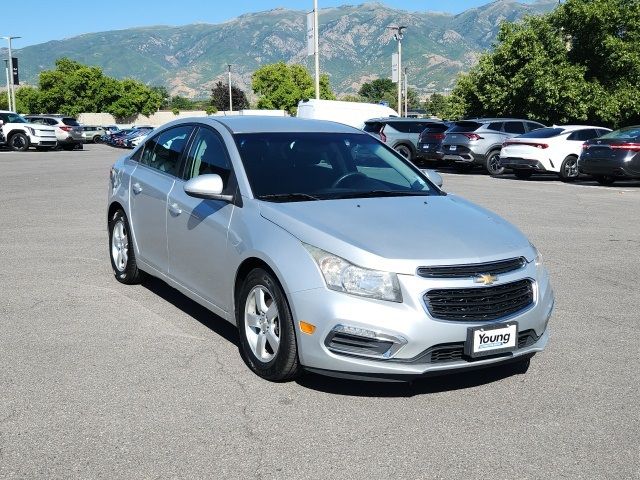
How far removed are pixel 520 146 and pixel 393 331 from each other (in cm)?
1764

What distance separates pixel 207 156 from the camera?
5.80 m

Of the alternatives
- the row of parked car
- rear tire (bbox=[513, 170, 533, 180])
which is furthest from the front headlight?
rear tire (bbox=[513, 170, 533, 180])

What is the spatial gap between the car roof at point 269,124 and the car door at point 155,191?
0.86 ft

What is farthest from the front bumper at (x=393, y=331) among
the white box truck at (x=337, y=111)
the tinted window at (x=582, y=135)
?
the white box truck at (x=337, y=111)

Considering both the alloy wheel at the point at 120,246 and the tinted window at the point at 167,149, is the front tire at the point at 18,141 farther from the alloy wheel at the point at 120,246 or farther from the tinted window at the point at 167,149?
the tinted window at the point at 167,149

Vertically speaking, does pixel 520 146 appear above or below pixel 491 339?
above

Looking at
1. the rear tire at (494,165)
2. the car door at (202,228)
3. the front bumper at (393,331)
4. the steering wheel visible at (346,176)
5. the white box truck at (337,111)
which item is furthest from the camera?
the white box truck at (337,111)

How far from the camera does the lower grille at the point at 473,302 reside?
4.20 meters

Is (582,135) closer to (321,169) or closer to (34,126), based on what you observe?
(321,169)

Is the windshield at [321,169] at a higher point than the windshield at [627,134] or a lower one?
higher

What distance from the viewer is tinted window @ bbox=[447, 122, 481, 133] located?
2317cm

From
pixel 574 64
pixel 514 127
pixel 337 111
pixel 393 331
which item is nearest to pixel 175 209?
pixel 393 331

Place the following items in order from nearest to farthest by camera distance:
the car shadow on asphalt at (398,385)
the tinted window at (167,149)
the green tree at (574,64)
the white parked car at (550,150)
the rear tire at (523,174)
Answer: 1. the car shadow on asphalt at (398,385)
2. the tinted window at (167,149)
3. the white parked car at (550,150)
4. the rear tire at (523,174)
5. the green tree at (574,64)

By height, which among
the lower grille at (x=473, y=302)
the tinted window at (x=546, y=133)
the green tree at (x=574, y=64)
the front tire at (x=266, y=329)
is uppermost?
the green tree at (x=574, y=64)
